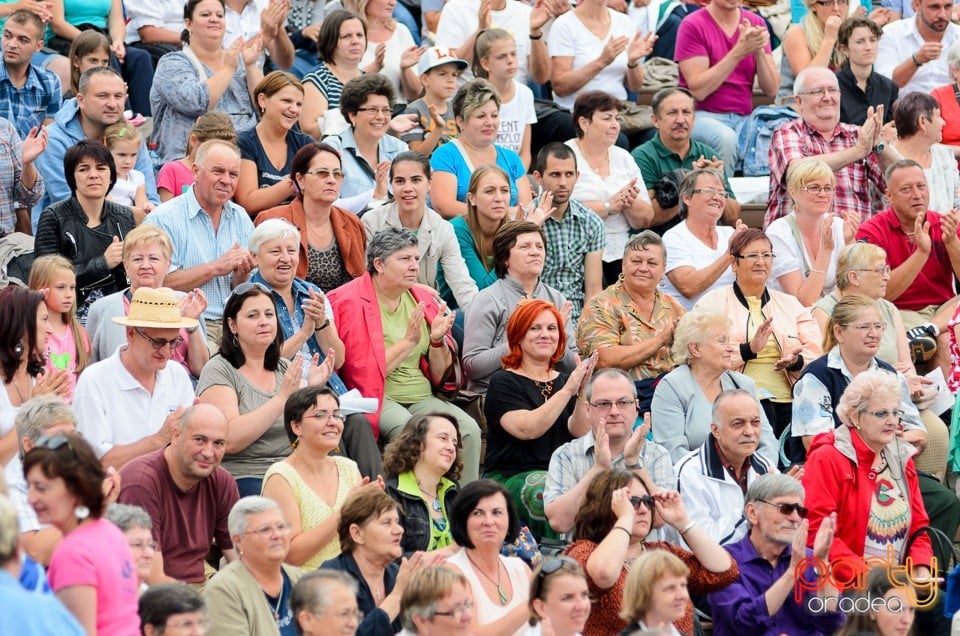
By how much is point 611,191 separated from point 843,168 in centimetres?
139

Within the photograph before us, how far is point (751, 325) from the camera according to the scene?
8.14m

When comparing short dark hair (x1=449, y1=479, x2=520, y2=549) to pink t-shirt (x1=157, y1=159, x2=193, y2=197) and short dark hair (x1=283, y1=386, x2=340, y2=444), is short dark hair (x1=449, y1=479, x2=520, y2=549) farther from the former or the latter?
pink t-shirt (x1=157, y1=159, x2=193, y2=197)

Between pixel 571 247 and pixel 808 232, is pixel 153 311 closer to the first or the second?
pixel 571 247

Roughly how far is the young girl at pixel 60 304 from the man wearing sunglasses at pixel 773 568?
9.34 feet

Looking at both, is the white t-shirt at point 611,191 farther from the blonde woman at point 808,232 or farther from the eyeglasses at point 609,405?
the eyeglasses at point 609,405

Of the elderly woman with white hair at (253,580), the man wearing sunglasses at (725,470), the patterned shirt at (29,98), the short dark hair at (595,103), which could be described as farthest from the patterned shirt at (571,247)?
the elderly woman with white hair at (253,580)

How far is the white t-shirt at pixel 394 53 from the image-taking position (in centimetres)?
1043

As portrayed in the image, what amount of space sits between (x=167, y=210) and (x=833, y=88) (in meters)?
4.03

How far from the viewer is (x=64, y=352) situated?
277 inches

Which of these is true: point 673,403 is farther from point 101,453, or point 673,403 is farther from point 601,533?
point 101,453

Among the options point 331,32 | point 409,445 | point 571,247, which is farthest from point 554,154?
point 409,445

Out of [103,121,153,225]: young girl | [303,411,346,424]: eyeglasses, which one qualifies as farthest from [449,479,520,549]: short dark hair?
[103,121,153,225]: young girl

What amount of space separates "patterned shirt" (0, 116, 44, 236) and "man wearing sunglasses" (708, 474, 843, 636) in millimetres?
4147

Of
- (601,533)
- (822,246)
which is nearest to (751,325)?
(822,246)
